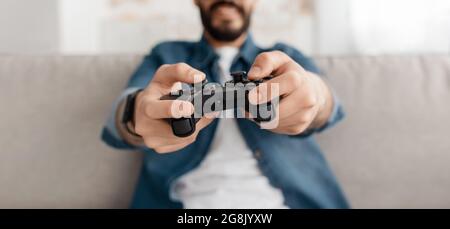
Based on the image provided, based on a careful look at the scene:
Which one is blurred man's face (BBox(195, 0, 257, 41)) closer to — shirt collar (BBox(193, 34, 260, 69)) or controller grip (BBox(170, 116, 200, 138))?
shirt collar (BBox(193, 34, 260, 69))

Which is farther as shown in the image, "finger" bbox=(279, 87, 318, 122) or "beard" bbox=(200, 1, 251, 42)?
"beard" bbox=(200, 1, 251, 42)

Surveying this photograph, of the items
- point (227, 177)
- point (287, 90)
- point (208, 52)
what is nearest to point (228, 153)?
point (227, 177)

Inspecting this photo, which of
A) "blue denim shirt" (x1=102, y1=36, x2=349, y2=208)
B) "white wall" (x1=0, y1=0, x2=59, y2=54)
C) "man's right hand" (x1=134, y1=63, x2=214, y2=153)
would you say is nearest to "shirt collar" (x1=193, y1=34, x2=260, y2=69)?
"blue denim shirt" (x1=102, y1=36, x2=349, y2=208)

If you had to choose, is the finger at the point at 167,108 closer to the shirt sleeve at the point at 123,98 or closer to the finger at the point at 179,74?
the finger at the point at 179,74

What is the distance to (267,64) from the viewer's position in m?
0.35

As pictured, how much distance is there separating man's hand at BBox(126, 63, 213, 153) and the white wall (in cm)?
54

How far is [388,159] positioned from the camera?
0.68 meters

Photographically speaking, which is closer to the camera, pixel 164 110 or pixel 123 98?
pixel 164 110

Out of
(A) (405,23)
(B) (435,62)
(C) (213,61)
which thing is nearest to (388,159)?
(B) (435,62)

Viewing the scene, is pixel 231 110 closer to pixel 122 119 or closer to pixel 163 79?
pixel 163 79

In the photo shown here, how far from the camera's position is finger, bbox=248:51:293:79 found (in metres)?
0.34

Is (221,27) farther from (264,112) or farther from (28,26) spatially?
(28,26)

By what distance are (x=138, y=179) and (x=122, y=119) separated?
7.4 inches

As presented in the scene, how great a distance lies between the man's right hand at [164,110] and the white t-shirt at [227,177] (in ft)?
0.55
